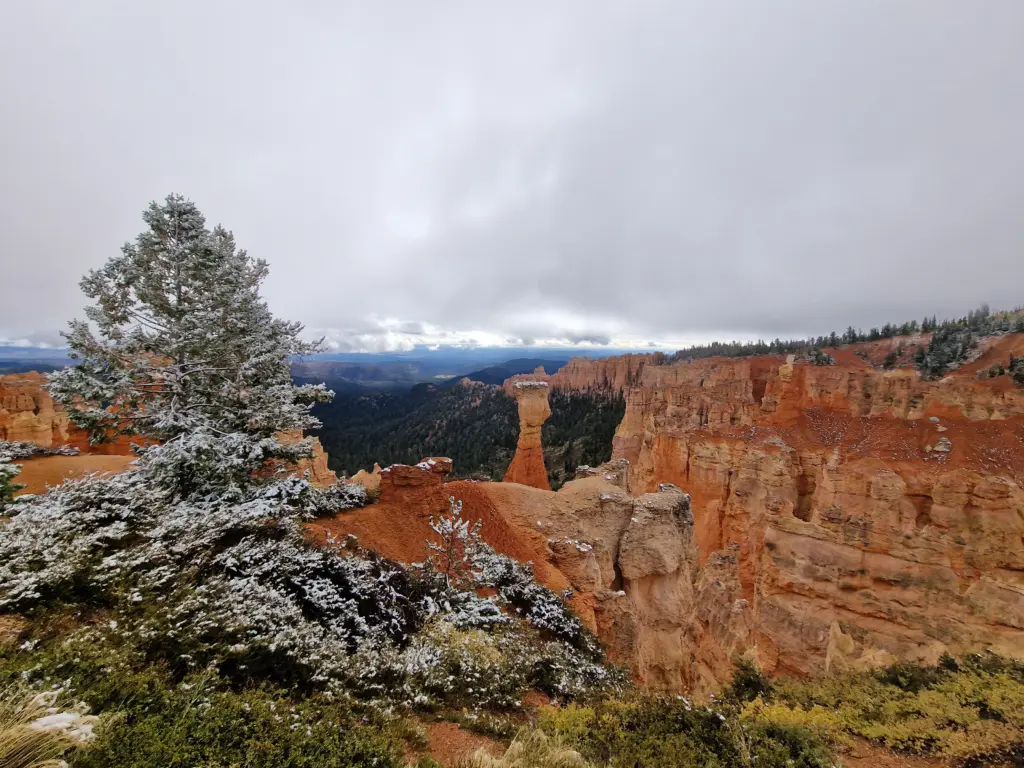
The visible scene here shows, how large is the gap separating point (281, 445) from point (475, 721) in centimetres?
665

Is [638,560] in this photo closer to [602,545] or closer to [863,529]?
[602,545]

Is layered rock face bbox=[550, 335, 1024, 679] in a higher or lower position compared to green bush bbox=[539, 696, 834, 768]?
lower

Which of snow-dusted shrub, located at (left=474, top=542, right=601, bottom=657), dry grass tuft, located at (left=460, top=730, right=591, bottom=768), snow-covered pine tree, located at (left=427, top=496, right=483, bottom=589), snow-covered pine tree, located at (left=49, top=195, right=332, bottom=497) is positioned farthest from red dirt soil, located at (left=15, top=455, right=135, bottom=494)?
dry grass tuft, located at (left=460, top=730, right=591, bottom=768)

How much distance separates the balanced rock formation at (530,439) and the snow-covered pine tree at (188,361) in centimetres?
1203

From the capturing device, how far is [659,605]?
1249 cm

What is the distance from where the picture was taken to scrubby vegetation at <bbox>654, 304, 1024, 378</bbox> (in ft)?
218

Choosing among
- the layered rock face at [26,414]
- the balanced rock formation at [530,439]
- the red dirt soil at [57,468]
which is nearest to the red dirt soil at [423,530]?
the red dirt soil at [57,468]

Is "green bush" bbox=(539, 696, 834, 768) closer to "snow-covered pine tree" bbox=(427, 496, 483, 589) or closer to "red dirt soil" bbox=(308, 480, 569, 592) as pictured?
"snow-covered pine tree" bbox=(427, 496, 483, 589)

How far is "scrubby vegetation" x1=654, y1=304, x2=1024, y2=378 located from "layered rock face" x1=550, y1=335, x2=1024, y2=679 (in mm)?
54107

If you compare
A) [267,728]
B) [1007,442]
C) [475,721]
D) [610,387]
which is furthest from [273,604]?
[610,387]

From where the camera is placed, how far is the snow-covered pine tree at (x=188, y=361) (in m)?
7.68

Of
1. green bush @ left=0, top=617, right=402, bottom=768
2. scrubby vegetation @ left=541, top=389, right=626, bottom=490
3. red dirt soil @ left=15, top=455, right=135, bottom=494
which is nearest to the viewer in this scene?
green bush @ left=0, top=617, right=402, bottom=768

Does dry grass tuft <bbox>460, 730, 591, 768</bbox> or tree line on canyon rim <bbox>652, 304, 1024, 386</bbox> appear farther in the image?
tree line on canyon rim <bbox>652, 304, 1024, 386</bbox>

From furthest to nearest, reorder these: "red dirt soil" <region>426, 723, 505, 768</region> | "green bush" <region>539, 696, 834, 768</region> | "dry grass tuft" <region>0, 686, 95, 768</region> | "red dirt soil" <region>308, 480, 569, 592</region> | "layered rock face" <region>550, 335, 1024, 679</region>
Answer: "layered rock face" <region>550, 335, 1024, 679</region>
"red dirt soil" <region>308, 480, 569, 592</region>
"green bush" <region>539, 696, 834, 768</region>
"red dirt soil" <region>426, 723, 505, 768</region>
"dry grass tuft" <region>0, 686, 95, 768</region>
